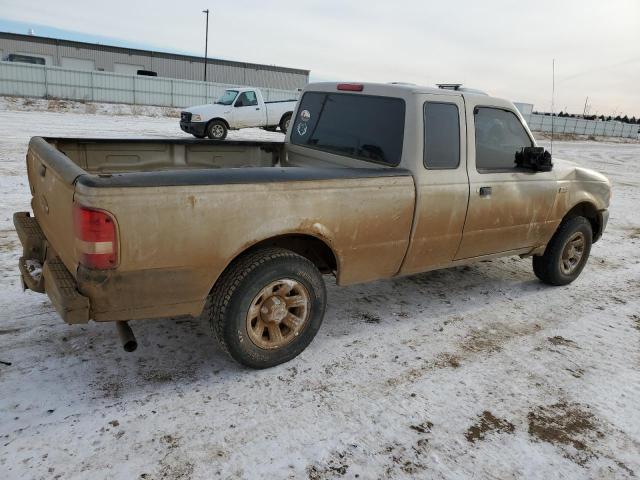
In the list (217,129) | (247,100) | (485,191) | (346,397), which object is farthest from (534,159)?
(247,100)

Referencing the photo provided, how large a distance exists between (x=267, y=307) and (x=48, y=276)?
132 centimetres

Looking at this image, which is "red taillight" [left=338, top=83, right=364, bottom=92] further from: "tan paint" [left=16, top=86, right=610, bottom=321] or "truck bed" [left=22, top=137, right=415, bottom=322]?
"truck bed" [left=22, top=137, right=415, bottom=322]

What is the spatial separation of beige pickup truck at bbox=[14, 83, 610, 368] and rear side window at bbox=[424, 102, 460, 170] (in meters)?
0.01

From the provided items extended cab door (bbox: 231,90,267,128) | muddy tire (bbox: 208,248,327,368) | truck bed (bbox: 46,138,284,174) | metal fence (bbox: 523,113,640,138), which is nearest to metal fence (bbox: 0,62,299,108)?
extended cab door (bbox: 231,90,267,128)

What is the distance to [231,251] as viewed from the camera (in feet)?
9.99

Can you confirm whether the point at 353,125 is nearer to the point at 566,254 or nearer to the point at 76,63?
the point at 566,254

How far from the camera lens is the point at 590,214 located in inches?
218

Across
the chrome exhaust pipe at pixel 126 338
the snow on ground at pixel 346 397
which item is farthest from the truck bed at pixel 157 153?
the chrome exhaust pipe at pixel 126 338

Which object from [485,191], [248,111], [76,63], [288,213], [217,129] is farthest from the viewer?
[76,63]

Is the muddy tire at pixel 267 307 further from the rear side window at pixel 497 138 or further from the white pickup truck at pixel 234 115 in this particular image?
the white pickup truck at pixel 234 115

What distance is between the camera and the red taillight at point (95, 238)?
2.56 metres

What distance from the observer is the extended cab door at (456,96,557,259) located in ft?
14.0

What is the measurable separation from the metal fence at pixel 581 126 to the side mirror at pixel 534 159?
4232 centimetres

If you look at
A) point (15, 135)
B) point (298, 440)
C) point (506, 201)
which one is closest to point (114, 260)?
point (298, 440)
